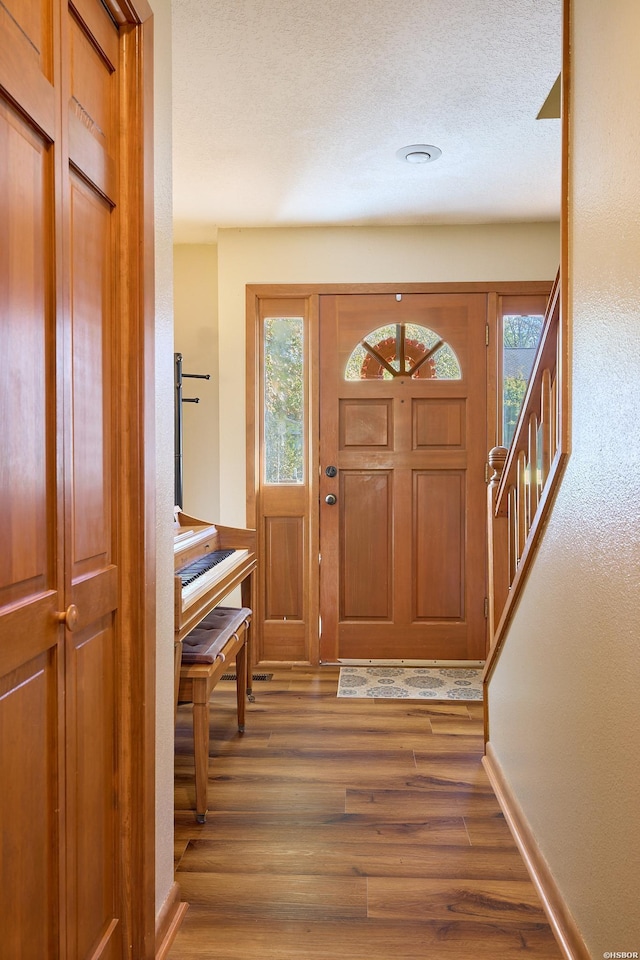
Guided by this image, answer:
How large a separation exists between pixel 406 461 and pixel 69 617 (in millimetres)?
3127

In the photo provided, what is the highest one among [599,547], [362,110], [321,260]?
[362,110]

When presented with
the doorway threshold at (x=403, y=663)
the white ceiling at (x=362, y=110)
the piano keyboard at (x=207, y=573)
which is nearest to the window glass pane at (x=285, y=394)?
the white ceiling at (x=362, y=110)

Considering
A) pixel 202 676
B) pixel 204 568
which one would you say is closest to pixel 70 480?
pixel 202 676

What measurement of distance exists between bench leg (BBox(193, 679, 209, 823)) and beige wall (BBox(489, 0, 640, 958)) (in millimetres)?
1049

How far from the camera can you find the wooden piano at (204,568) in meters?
2.19

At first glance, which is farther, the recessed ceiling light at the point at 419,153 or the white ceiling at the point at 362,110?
the recessed ceiling light at the point at 419,153

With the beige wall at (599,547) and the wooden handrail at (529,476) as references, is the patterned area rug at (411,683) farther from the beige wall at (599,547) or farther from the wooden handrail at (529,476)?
the beige wall at (599,547)

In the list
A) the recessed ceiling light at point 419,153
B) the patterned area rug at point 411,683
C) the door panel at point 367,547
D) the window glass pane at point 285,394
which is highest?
the recessed ceiling light at point 419,153

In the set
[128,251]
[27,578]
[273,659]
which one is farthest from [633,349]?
[273,659]

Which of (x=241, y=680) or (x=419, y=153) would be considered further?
(x=419, y=153)

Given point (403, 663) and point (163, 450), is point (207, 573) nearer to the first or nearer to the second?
point (163, 450)

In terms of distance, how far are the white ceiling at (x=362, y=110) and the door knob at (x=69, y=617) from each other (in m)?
1.96

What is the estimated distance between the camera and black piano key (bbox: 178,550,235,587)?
2.59 metres

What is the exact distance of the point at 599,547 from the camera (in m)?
1.52
